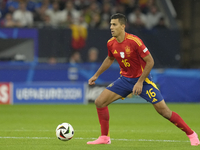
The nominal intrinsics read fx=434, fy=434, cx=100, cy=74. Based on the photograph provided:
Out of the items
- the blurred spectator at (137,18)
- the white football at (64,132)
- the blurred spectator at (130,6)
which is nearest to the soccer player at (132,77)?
the white football at (64,132)

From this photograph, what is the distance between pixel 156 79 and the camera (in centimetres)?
1438

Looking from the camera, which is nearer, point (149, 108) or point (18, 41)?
point (149, 108)

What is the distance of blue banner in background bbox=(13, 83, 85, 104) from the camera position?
13.9m

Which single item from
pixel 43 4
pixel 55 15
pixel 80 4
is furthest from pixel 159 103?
pixel 80 4

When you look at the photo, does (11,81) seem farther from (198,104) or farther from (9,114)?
(198,104)

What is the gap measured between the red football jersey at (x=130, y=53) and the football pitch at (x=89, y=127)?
113cm

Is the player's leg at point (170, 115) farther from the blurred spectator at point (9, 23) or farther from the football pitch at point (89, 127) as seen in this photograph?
the blurred spectator at point (9, 23)

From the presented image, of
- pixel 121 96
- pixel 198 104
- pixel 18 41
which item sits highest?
pixel 18 41

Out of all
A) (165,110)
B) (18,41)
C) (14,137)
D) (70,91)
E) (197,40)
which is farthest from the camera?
(197,40)

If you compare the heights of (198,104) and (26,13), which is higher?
(26,13)

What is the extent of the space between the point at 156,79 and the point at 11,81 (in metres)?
4.83

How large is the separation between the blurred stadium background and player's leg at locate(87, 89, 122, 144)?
730 cm

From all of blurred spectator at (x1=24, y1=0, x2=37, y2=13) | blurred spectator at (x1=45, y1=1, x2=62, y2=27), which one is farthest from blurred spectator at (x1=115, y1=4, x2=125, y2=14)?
blurred spectator at (x1=24, y1=0, x2=37, y2=13)

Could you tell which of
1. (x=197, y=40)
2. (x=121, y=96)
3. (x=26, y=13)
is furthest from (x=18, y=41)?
(x=121, y=96)
